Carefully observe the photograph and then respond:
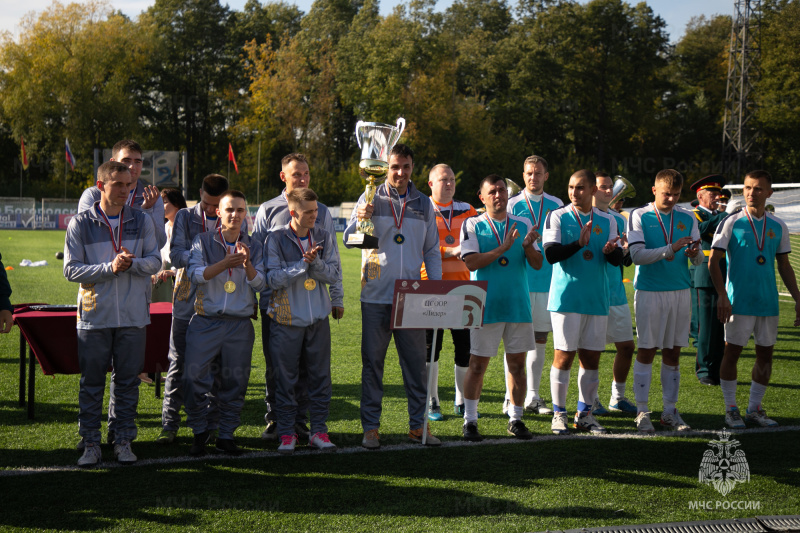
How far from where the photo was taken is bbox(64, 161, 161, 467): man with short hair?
4996 millimetres

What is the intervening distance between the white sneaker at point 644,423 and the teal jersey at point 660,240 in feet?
3.55

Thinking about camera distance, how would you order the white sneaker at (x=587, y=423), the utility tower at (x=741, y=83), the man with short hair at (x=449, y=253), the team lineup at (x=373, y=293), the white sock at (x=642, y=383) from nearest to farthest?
the team lineup at (x=373, y=293)
the white sneaker at (x=587, y=423)
the white sock at (x=642, y=383)
the man with short hair at (x=449, y=253)
the utility tower at (x=741, y=83)

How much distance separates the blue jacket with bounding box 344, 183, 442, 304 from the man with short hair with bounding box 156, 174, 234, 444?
1080mm

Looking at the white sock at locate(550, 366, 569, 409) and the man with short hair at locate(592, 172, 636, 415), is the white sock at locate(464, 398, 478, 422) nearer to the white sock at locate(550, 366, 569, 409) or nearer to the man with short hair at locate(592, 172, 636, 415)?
the white sock at locate(550, 366, 569, 409)

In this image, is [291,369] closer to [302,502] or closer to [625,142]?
[302,502]

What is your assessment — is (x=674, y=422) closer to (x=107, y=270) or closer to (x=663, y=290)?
(x=663, y=290)

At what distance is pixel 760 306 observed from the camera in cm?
638

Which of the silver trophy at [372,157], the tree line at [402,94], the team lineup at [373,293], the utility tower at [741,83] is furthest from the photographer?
the tree line at [402,94]

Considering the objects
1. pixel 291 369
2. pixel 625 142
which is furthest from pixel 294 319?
pixel 625 142

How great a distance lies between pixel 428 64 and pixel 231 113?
1550 cm

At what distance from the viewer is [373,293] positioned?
18.4ft

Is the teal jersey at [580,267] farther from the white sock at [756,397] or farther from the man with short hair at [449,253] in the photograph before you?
the white sock at [756,397]

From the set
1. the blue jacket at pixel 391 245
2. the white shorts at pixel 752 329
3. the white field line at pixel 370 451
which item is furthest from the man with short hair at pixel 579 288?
the white shorts at pixel 752 329

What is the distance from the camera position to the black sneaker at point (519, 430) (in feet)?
Result: 19.1
